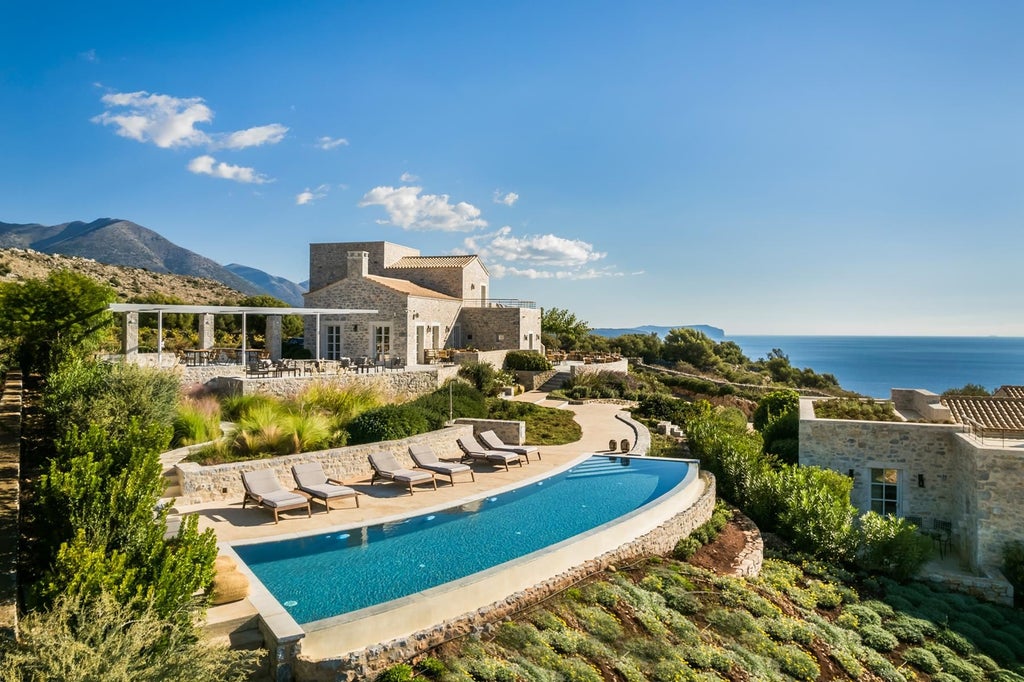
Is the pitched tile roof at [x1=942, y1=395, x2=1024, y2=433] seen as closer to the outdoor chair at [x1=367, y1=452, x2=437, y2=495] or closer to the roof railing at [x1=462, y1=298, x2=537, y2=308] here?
the outdoor chair at [x1=367, y1=452, x2=437, y2=495]

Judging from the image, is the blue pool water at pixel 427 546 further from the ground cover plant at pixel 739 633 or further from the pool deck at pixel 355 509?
the ground cover plant at pixel 739 633

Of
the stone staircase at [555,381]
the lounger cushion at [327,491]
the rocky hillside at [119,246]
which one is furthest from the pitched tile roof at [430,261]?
the rocky hillside at [119,246]

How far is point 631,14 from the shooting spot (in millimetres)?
15352

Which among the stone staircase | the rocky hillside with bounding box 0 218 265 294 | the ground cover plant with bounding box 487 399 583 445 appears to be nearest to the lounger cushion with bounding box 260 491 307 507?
the ground cover plant with bounding box 487 399 583 445

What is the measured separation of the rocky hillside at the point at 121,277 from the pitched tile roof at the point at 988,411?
41.8 m

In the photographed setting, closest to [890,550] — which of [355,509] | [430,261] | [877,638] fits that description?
[877,638]

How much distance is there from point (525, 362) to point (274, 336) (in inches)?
440

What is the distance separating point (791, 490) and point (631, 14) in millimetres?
12414

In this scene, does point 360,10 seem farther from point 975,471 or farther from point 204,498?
point 975,471

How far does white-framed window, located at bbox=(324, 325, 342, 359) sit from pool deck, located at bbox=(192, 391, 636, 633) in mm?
14460

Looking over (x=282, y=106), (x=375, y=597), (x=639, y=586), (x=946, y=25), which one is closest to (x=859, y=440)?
(x=639, y=586)

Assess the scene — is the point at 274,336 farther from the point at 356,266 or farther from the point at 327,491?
the point at 327,491

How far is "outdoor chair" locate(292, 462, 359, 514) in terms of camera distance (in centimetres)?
938

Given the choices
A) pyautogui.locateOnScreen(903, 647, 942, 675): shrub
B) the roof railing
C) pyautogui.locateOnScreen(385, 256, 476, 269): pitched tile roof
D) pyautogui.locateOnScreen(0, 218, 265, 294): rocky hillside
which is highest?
pyautogui.locateOnScreen(0, 218, 265, 294): rocky hillside
